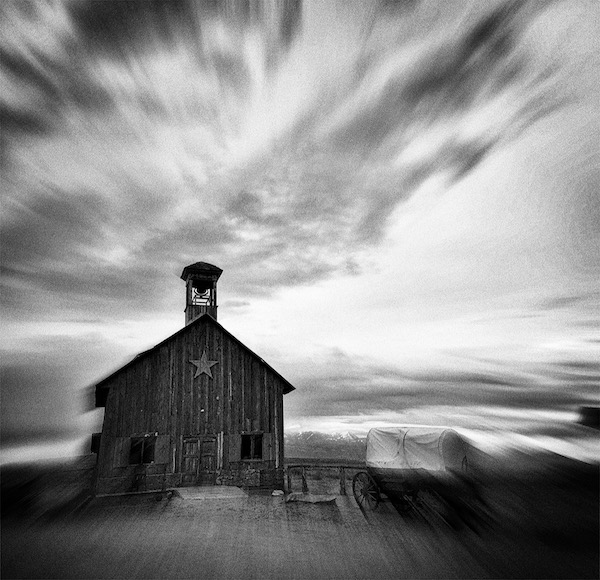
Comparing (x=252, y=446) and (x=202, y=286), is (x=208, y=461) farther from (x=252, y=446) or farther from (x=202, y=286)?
(x=202, y=286)

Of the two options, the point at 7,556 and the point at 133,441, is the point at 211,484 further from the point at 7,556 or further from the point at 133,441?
the point at 7,556

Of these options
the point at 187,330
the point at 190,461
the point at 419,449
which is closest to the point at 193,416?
the point at 190,461

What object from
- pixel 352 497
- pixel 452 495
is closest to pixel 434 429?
pixel 452 495

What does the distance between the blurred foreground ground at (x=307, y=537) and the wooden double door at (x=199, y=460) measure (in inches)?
85.1

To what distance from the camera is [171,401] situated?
22547 millimetres

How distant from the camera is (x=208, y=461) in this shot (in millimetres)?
22359

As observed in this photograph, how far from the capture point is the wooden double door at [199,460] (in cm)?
2191

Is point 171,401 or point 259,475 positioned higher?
point 171,401

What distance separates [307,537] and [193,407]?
31.7 feet

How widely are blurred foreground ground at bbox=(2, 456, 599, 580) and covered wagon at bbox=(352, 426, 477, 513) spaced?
809 millimetres

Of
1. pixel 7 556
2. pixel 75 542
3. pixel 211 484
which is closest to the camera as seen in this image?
pixel 7 556

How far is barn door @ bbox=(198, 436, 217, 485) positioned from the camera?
72.4 feet

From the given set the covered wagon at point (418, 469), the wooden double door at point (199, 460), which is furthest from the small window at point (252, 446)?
the covered wagon at point (418, 469)

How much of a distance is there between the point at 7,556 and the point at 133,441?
9212 mm
